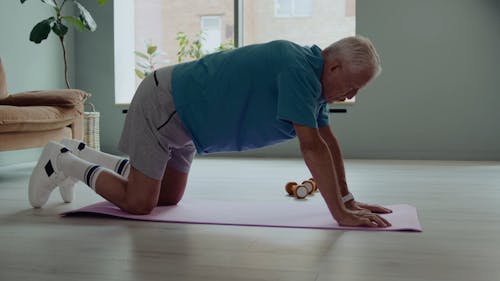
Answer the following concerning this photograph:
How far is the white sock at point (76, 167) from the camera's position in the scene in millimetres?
2149

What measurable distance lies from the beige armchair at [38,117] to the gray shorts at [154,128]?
1.45 meters

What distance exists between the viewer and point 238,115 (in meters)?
1.94

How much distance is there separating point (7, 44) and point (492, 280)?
167 inches

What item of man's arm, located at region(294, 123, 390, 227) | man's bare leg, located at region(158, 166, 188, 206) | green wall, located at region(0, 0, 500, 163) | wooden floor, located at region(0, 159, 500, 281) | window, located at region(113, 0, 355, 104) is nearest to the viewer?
wooden floor, located at region(0, 159, 500, 281)

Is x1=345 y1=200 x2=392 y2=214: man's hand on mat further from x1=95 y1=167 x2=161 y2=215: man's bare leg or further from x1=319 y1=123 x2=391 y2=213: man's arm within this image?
x1=95 y1=167 x2=161 y2=215: man's bare leg

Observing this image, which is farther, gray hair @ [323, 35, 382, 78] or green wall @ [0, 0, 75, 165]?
green wall @ [0, 0, 75, 165]

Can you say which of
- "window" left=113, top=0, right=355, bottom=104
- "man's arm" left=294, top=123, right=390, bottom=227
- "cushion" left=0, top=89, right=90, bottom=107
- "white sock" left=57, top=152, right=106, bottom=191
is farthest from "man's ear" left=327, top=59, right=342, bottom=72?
"window" left=113, top=0, right=355, bottom=104

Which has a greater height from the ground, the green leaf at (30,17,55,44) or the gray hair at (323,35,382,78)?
the green leaf at (30,17,55,44)

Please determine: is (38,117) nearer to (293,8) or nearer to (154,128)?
(154,128)

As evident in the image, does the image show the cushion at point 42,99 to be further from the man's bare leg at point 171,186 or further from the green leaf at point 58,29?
the man's bare leg at point 171,186

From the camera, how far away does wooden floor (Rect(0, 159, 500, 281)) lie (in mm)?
1424

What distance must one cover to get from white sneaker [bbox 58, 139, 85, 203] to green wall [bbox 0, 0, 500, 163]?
258 cm

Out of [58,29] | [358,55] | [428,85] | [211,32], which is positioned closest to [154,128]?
[358,55]

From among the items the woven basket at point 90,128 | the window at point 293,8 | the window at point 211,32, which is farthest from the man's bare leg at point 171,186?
the window at point 293,8
